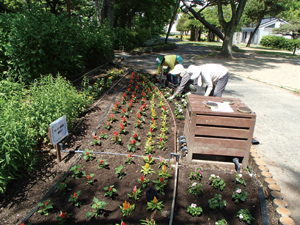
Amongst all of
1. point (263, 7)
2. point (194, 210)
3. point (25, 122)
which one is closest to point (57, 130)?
point (25, 122)

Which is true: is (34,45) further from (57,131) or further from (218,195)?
(218,195)

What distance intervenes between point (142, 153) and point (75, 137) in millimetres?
1332

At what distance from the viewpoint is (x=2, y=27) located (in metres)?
6.17

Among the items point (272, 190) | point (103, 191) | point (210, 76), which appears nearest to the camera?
point (103, 191)

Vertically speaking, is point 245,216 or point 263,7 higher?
point 263,7

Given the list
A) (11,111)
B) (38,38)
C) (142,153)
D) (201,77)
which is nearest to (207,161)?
(142,153)

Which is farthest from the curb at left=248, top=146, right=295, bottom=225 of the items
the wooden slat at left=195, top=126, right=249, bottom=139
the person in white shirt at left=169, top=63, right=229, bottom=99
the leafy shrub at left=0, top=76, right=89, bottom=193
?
the leafy shrub at left=0, top=76, right=89, bottom=193

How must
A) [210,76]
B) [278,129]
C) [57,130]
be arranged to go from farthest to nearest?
[278,129] → [210,76] → [57,130]

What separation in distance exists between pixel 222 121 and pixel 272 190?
3.70 ft

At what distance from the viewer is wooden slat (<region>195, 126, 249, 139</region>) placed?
3453 mm

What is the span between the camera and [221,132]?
3480 millimetres

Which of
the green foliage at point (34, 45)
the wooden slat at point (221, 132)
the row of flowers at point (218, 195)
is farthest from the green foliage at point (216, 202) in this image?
the green foliage at point (34, 45)

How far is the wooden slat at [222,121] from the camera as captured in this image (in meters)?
3.39

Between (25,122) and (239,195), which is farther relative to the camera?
(25,122)
